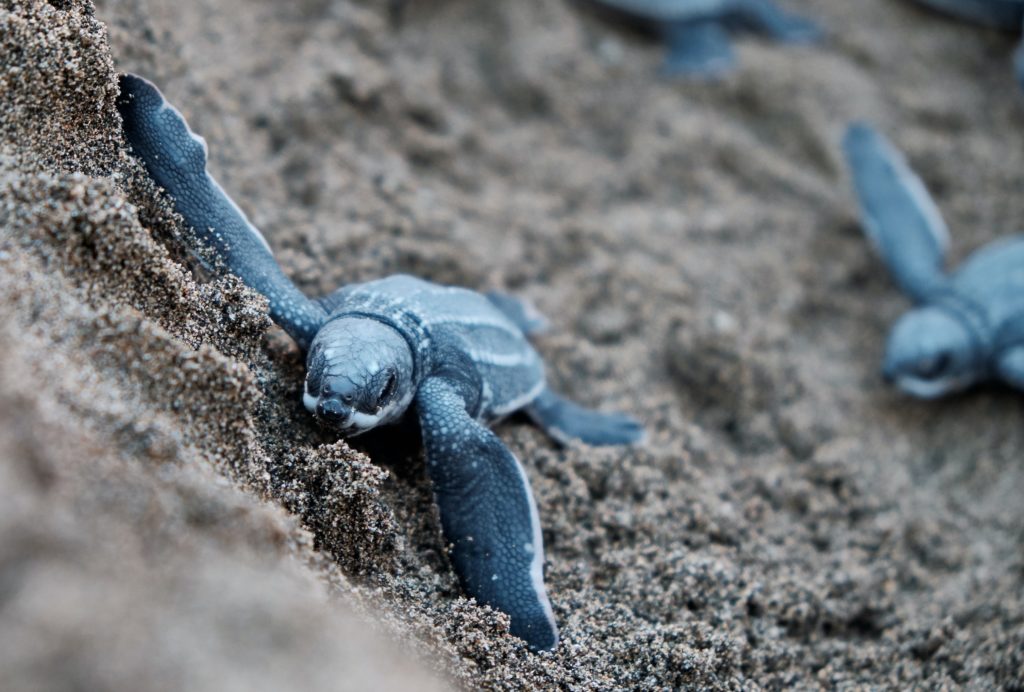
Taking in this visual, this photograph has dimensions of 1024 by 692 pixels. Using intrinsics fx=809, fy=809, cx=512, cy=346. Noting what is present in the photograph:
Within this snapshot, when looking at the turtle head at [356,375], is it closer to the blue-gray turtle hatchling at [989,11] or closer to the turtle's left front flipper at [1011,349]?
the turtle's left front flipper at [1011,349]

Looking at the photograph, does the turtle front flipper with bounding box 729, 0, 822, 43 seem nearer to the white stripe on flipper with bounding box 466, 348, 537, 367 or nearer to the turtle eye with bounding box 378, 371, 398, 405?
the white stripe on flipper with bounding box 466, 348, 537, 367

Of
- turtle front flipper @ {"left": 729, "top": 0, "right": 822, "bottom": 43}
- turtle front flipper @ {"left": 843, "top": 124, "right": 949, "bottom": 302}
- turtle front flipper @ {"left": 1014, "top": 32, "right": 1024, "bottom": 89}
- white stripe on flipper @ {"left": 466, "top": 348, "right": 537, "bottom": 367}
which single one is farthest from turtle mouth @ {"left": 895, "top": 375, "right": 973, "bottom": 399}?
turtle front flipper @ {"left": 729, "top": 0, "right": 822, "bottom": 43}

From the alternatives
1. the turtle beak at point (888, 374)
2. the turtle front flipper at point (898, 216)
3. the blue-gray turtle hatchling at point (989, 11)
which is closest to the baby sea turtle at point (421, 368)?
the turtle beak at point (888, 374)

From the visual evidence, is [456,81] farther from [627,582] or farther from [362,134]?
[627,582]

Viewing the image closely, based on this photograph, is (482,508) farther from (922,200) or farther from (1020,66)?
(1020,66)

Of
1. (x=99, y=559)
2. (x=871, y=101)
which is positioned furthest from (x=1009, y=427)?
(x=99, y=559)
